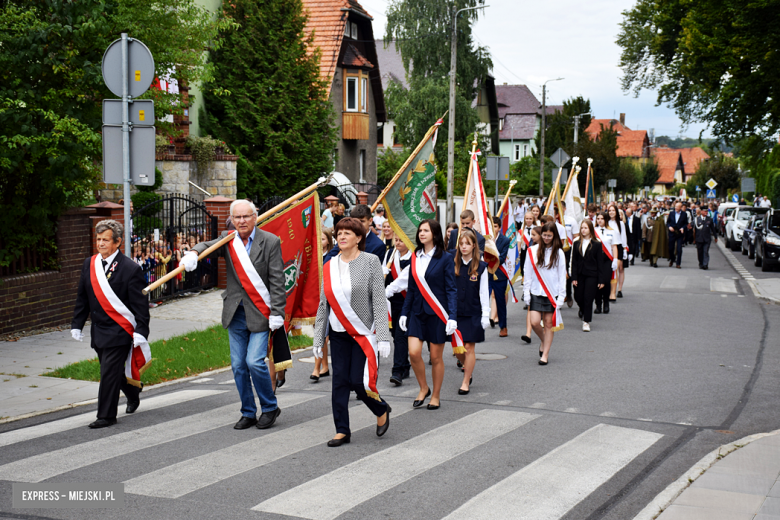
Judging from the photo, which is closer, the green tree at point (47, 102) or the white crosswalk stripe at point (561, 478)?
the white crosswalk stripe at point (561, 478)

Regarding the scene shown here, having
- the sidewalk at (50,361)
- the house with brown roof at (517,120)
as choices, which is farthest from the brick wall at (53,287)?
the house with brown roof at (517,120)

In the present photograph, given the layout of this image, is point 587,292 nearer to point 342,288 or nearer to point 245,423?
point 342,288

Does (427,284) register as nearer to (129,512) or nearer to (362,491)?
(362,491)

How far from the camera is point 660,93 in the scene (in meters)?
33.6

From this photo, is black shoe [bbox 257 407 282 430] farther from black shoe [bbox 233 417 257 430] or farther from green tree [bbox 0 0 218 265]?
green tree [bbox 0 0 218 265]

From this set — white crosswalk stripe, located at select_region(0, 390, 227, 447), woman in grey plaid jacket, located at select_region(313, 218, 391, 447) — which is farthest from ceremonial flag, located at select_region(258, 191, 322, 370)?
white crosswalk stripe, located at select_region(0, 390, 227, 447)

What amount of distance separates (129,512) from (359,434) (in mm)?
2266

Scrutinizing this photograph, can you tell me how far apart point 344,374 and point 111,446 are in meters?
1.84

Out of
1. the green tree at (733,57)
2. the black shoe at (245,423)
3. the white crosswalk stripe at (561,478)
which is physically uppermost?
the green tree at (733,57)

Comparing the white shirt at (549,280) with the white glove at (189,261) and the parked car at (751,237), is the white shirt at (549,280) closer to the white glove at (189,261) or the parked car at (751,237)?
the white glove at (189,261)

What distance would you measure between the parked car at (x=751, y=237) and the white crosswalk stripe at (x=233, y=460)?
2374cm

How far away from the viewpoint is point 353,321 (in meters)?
6.15

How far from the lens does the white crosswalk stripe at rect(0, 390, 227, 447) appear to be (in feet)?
20.8

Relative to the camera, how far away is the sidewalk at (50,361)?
7.59 metres
